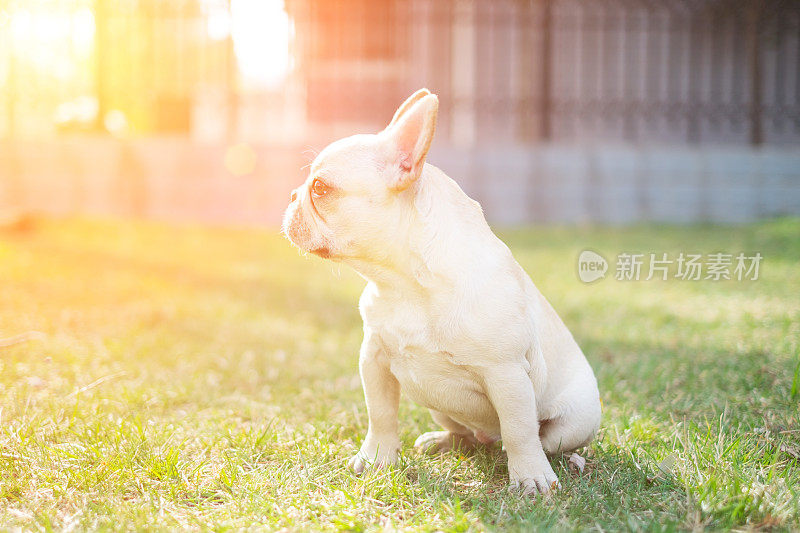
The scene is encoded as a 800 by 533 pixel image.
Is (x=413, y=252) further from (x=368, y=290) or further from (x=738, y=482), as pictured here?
(x=738, y=482)

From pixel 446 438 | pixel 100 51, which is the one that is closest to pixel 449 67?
pixel 100 51

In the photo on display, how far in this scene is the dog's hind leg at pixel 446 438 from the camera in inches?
101

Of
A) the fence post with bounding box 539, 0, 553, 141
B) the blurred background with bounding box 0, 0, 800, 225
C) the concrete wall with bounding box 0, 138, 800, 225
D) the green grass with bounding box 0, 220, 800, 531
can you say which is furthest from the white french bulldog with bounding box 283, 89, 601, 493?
the fence post with bounding box 539, 0, 553, 141

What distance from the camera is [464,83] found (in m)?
11.5

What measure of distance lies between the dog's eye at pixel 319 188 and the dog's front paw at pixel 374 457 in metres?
0.76

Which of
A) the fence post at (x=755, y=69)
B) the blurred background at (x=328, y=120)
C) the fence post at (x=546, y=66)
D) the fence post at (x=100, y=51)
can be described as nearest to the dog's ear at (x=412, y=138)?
the blurred background at (x=328, y=120)

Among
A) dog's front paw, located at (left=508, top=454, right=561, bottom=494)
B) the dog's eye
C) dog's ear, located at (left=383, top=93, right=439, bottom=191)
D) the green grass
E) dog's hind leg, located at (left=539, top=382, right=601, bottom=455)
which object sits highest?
dog's ear, located at (left=383, top=93, right=439, bottom=191)

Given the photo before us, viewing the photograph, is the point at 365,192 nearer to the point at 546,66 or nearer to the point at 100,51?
the point at 546,66

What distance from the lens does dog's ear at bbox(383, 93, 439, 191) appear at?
2.07 metres

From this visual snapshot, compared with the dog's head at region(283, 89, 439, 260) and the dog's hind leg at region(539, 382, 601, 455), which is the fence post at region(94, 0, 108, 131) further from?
the dog's hind leg at region(539, 382, 601, 455)

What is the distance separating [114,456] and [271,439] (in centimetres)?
48

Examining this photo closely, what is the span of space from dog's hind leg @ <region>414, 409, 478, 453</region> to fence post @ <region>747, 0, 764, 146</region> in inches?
323

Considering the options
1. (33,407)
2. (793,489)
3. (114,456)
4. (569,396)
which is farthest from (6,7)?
(793,489)

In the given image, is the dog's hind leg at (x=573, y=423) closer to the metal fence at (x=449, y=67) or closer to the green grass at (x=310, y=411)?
the green grass at (x=310, y=411)
